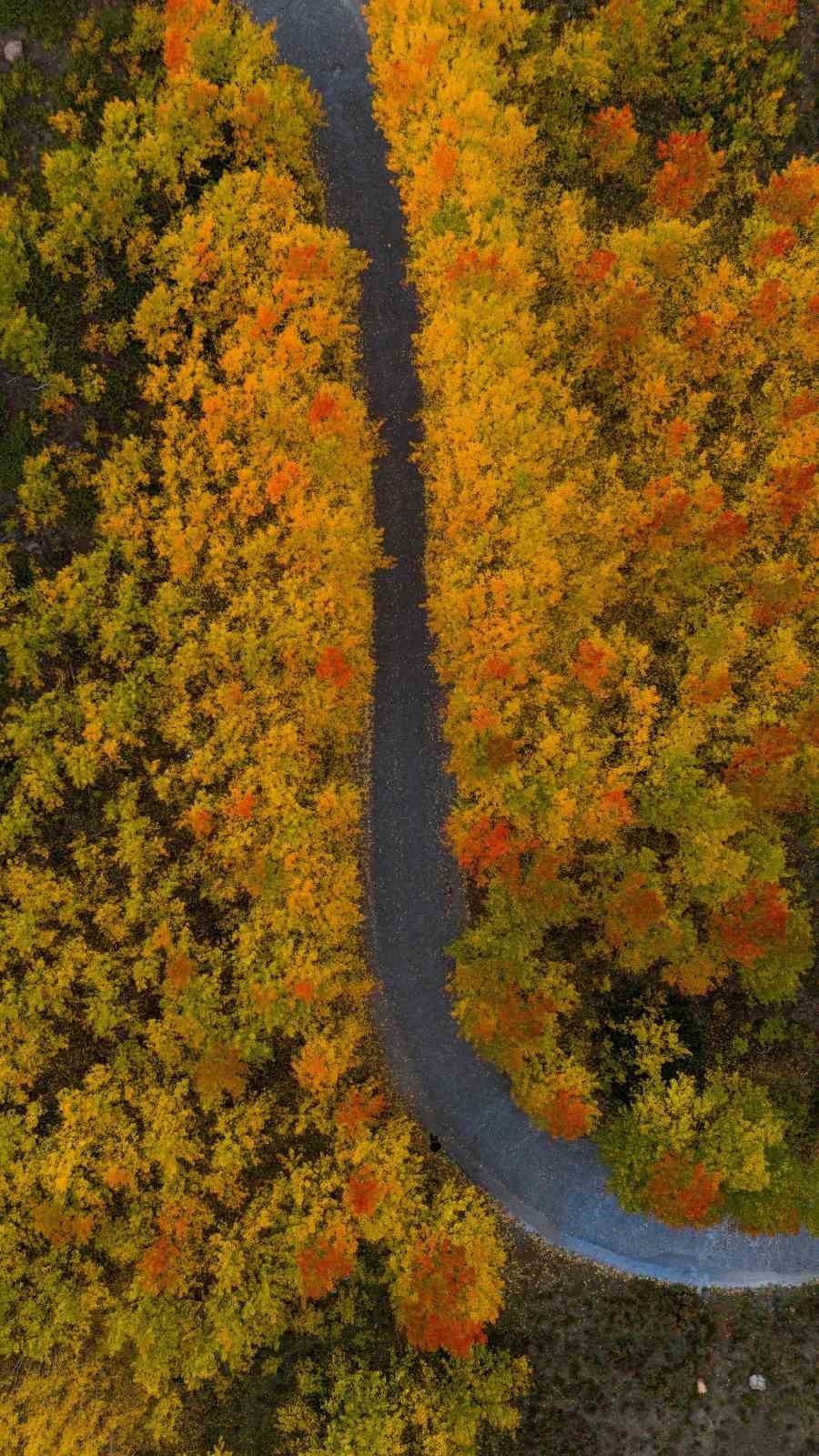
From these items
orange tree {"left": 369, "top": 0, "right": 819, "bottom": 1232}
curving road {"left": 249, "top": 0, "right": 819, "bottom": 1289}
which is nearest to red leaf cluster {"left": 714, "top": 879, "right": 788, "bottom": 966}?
orange tree {"left": 369, "top": 0, "right": 819, "bottom": 1232}

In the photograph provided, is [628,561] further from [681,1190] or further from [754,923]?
[681,1190]

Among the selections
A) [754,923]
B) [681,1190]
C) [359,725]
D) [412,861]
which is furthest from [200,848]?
[681,1190]

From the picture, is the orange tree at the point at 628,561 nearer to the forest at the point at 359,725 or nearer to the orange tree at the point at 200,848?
the forest at the point at 359,725

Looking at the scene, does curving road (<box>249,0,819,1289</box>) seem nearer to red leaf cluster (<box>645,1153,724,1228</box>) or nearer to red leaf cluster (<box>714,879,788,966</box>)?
red leaf cluster (<box>645,1153,724,1228</box>)

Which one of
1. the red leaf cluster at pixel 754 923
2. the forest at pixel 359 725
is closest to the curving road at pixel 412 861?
the forest at pixel 359 725

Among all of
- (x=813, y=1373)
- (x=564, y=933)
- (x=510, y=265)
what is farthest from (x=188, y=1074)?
(x=510, y=265)

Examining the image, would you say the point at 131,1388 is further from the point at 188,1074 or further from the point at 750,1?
the point at 750,1
